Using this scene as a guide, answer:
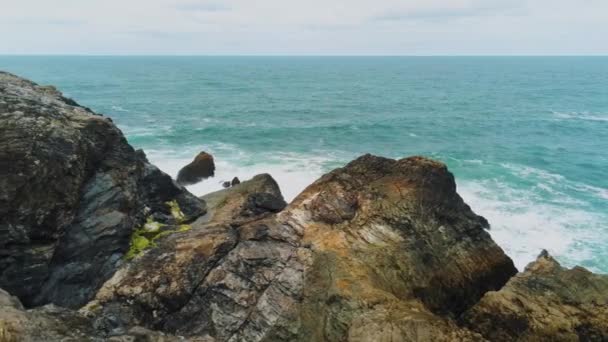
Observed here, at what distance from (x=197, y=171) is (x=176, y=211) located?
22952 mm

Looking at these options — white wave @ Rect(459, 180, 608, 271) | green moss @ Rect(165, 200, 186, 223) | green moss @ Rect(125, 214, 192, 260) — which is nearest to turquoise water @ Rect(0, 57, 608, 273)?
white wave @ Rect(459, 180, 608, 271)

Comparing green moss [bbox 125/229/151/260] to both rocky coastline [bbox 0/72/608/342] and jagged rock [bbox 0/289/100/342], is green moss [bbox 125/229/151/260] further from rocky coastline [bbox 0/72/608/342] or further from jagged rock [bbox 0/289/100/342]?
jagged rock [bbox 0/289/100/342]

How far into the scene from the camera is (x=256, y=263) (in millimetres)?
16828

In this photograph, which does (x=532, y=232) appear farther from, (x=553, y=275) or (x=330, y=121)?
(x=330, y=121)

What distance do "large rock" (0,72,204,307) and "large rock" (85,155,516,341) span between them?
1.93 metres

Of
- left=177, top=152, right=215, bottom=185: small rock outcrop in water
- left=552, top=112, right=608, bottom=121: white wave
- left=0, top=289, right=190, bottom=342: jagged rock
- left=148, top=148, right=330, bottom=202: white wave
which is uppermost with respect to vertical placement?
left=0, top=289, right=190, bottom=342: jagged rock

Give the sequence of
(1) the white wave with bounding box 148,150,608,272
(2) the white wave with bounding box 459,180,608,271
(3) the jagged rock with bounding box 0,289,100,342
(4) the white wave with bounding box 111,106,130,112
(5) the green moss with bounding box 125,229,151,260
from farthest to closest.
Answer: (4) the white wave with bounding box 111,106,130,112 → (1) the white wave with bounding box 148,150,608,272 → (2) the white wave with bounding box 459,180,608,271 → (5) the green moss with bounding box 125,229,151,260 → (3) the jagged rock with bounding box 0,289,100,342

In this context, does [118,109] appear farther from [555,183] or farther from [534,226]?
[534,226]

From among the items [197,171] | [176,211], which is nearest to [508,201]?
[197,171]

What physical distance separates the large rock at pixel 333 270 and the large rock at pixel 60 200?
6.34 ft

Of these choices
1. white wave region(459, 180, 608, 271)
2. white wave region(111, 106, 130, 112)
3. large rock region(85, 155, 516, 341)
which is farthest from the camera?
white wave region(111, 106, 130, 112)

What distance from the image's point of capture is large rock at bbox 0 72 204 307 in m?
16.0

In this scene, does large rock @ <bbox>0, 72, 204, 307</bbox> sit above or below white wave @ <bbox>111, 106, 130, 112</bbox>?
above

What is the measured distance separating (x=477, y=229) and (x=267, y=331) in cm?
1095
